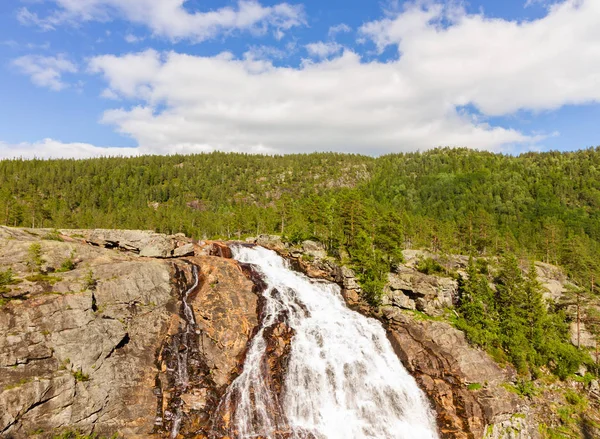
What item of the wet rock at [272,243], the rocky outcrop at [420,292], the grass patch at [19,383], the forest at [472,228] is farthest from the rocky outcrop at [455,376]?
the grass patch at [19,383]

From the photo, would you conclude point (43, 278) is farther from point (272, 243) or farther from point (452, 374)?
point (452, 374)

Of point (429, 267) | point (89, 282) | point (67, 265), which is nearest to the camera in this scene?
point (89, 282)

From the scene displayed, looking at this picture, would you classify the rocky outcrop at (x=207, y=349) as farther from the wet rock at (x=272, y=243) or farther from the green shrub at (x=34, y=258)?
the wet rock at (x=272, y=243)

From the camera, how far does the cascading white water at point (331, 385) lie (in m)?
34.1

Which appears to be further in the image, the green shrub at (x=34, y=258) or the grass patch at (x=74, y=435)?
the green shrub at (x=34, y=258)

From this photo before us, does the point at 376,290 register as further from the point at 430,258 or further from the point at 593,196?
the point at 593,196

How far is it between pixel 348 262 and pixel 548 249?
78.9 m

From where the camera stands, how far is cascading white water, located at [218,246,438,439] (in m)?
34.1

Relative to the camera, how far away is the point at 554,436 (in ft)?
129

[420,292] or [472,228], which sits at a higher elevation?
[472,228]

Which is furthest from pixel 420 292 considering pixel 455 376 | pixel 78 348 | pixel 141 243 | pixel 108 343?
pixel 141 243

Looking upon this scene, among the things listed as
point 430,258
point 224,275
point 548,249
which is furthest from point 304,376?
point 548,249

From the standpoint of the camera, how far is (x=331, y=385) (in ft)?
125

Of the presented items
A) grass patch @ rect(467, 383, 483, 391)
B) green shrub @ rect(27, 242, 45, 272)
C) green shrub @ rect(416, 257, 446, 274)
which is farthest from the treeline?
green shrub @ rect(27, 242, 45, 272)
